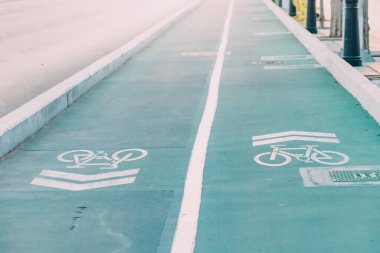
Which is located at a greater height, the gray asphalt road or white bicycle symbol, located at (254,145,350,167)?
white bicycle symbol, located at (254,145,350,167)

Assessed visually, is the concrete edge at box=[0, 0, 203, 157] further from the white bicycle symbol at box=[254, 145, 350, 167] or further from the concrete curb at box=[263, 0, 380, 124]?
the concrete curb at box=[263, 0, 380, 124]

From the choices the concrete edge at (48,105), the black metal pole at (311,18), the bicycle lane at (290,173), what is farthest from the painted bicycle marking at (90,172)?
the black metal pole at (311,18)

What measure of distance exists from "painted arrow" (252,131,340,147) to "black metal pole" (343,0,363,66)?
226 inches

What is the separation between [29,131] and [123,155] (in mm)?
1617

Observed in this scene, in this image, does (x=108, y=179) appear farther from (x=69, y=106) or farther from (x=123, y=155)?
(x=69, y=106)

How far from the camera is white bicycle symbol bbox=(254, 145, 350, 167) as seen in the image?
7.72m

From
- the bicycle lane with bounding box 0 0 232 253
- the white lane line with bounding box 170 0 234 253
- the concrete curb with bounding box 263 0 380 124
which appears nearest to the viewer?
the white lane line with bounding box 170 0 234 253

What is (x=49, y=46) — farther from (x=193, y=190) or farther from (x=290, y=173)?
(x=193, y=190)

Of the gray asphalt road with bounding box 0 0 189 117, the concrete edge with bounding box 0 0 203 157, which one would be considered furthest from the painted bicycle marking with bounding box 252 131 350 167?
the gray asphalt road with bounding box 0 0 189 117

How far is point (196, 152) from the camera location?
835 cm

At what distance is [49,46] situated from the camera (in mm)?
22859

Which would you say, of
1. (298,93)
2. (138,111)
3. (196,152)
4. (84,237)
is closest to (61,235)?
(84,237)

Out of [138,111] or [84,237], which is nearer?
[84,237]

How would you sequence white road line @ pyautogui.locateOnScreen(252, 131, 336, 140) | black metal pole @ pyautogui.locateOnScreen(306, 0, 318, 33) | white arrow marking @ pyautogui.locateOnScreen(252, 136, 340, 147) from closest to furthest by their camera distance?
white arrow marking @ pyautogui.locateOnScreen(252, 136, 340, 147) → white road line @ pyautogui.locateOnScreen(252, 131, 336, 140) → black metal pole @ pyautogui.locateOnScreen(306, 0, 318, 33)
